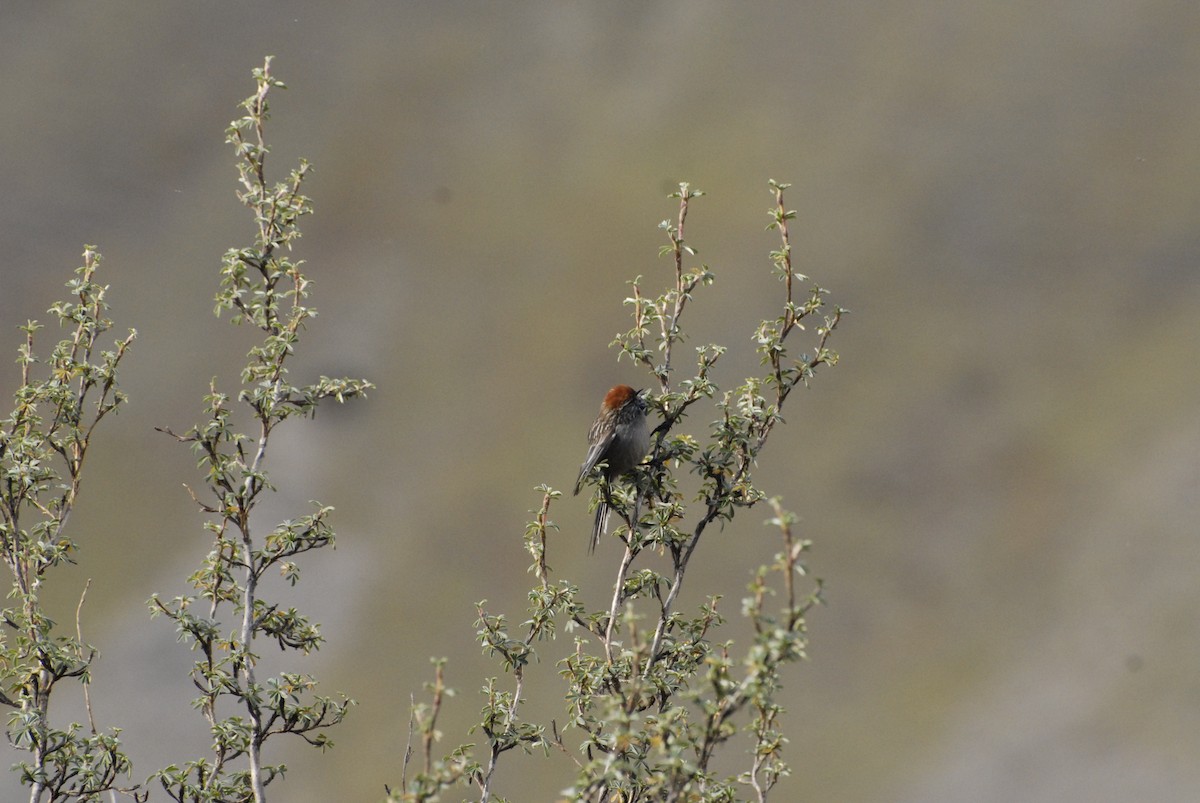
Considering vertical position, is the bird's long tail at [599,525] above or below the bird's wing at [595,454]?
below

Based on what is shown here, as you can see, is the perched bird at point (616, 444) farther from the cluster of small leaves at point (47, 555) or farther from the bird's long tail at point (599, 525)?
the cluster of small leaves at point (47, 555)

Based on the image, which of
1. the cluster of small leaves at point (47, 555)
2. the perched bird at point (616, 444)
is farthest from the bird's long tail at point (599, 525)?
the cluster of small leaves at point (47, 555)

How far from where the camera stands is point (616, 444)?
4.40m

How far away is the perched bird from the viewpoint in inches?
165

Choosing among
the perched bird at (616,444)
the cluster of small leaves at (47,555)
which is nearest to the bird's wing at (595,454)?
the perched bird at (616,444)

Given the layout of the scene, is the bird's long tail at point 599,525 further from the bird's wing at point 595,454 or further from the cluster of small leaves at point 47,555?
the cluster of small leaves at point 47,555

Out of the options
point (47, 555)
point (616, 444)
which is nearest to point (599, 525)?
point (616, 444)

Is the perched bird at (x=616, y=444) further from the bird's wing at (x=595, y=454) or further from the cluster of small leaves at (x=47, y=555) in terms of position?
the cluster of small leaves at (x=47, y=555)

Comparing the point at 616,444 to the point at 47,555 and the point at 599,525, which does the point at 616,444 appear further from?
the point at 47,555

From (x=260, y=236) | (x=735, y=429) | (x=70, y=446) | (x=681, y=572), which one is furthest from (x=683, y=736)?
(x=70, y=446)

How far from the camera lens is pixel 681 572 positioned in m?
3.36

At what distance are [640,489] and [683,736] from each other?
1188 mm

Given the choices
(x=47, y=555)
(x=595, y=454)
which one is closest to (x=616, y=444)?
(x=595, y=454)

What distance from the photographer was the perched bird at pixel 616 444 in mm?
4191
